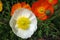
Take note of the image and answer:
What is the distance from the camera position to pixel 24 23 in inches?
53.8

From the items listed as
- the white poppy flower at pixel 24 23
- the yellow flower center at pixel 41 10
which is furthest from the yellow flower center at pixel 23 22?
the yellow flower center at pixel 41 10

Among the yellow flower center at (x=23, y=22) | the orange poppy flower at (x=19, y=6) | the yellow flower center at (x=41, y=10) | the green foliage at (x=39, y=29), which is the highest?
the orange poppy flower at (x=19, y=6)

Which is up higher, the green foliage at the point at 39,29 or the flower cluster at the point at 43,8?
the flower cluster at the point at 43,8

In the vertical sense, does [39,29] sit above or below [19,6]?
below

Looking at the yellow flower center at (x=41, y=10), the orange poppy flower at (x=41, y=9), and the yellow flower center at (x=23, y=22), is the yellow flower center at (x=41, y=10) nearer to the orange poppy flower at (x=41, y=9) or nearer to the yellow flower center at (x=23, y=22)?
the orange poppy flower at (x=41, y=9)

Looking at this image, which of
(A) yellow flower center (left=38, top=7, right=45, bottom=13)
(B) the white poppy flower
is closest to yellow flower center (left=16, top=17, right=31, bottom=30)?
(B) the white poppy flower

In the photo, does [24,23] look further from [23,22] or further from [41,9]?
[41,9]

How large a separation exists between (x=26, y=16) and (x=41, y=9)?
117mm

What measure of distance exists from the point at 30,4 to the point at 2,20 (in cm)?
22

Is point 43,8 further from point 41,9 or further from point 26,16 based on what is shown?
point 26,16

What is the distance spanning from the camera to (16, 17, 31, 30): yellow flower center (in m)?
1.36

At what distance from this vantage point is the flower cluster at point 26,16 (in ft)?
4.45

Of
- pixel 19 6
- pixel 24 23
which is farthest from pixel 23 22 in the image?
pixel 19 6

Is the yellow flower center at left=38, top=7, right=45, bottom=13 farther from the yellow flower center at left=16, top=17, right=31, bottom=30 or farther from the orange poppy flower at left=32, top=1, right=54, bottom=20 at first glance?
the yellow flower center at left=16, top=17, right=31, bottom=30
